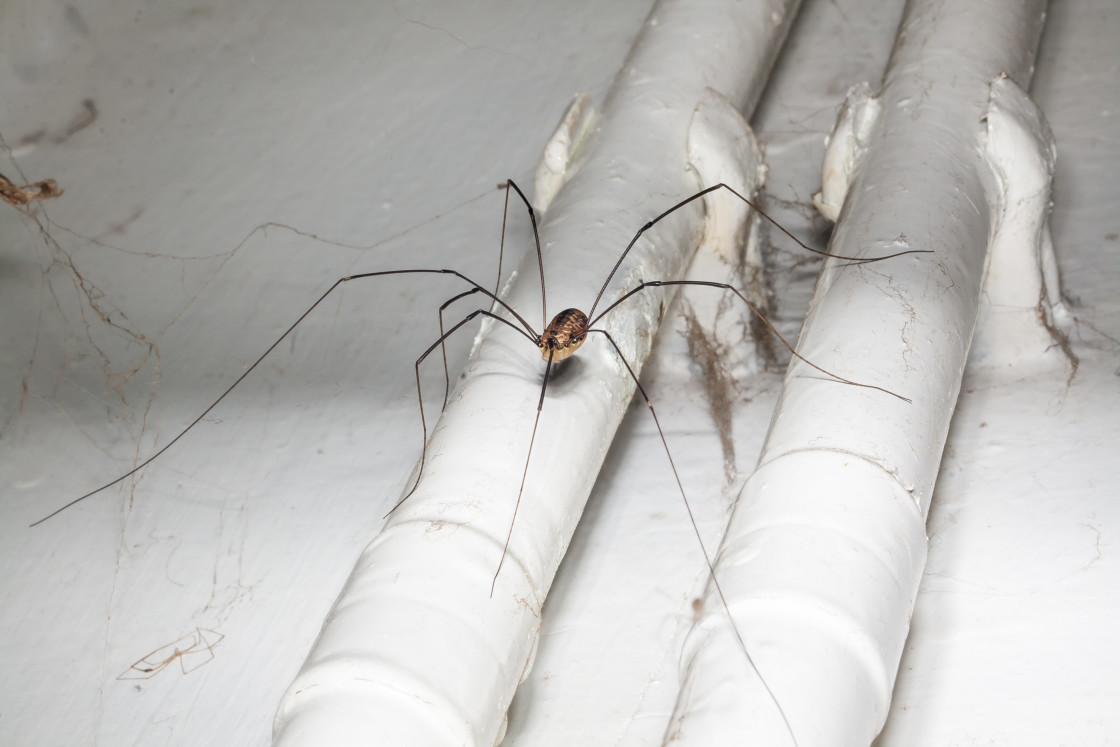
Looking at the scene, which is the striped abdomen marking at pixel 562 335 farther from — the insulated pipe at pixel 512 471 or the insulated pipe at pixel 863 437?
the insulated pipe at pixel 863 437

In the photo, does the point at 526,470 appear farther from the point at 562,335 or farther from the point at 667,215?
the point at 667,215

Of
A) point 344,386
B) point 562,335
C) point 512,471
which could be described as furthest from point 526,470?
point 344,386

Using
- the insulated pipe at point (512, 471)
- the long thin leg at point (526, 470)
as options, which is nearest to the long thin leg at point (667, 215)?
the insulated pipe at point (512, 471)

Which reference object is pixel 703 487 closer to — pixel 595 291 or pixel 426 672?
pixel 595 291

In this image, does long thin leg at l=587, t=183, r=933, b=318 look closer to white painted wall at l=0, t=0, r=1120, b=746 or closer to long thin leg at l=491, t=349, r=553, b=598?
long thin leg at l=491, t=349, r=553, b=598

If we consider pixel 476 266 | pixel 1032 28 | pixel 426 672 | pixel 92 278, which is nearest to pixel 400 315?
pixel 476 266
